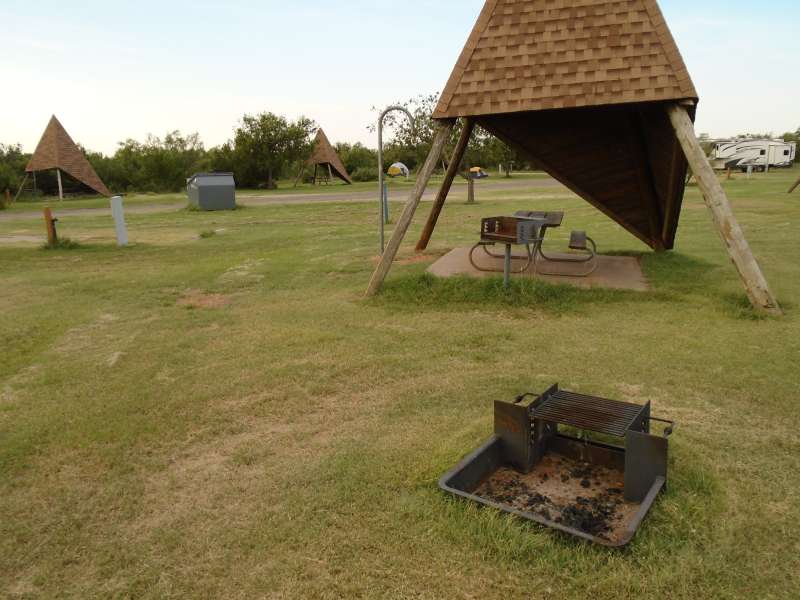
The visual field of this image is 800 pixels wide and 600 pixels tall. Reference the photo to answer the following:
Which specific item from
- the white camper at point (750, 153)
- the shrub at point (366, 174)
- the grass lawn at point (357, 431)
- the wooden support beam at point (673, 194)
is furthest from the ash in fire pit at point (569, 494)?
the white camper at point (750, 153)

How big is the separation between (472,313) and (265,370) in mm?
2733

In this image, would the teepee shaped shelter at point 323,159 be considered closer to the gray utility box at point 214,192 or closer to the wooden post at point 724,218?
the gray utility box at point 214,192

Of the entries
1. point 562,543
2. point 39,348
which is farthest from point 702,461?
point 39,348

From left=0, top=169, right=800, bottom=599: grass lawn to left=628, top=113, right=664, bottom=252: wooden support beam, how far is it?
3.37 feet

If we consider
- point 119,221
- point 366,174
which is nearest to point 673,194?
point 119,221

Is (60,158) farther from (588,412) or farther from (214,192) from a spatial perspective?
(588,412)

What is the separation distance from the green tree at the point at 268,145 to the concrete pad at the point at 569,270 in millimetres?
33421

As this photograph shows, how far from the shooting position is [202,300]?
8.45m

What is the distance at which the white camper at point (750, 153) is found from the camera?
Answer: 48.1 meters

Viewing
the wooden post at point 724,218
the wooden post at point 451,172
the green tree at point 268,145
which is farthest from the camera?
the green tree at point 268,145

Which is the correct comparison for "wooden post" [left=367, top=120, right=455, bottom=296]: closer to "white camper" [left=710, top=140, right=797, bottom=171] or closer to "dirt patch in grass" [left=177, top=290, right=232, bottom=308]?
"dirt patch in grass" [left=177, top=290, right=232, bottom=308]

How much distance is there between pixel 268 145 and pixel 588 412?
40.3 metres

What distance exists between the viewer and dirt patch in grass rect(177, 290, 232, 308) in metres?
8.12

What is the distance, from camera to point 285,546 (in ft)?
9.60
